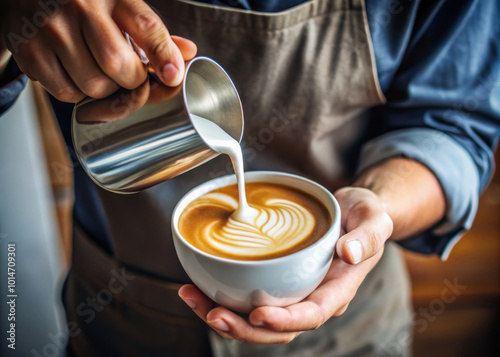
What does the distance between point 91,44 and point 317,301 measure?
317 mm

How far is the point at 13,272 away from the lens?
22.6 inches

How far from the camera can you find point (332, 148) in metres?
0.65

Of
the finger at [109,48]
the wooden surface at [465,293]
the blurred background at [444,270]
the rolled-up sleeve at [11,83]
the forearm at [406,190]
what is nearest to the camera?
the finger at [109,48]

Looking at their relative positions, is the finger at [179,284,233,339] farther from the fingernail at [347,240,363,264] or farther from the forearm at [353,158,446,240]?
the forearm at [353,158,446,240]

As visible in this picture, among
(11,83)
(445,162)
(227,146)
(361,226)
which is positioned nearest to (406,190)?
(445,162)

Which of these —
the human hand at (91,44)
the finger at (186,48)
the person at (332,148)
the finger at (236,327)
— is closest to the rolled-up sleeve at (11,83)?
the person at (332,148)

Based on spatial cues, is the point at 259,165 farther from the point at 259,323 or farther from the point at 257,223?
the point at 259,323

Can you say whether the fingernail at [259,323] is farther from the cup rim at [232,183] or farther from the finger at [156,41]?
the finger at [156,41]

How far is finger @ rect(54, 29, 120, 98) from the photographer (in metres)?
0.36

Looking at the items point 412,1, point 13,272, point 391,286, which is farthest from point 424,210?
point 13,272

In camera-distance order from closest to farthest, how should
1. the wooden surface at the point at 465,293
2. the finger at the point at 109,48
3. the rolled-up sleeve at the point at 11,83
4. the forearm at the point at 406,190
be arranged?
the finger at the point at 109,48 → the rolled-up sleeve at the point at 11,83 → the forearm at the point at 406,190 → the wooden surface at the point at 465,293

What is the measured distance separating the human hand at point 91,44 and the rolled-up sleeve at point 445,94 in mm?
347

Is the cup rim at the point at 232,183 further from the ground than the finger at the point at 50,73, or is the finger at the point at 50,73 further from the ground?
the finger at the point at 50,73

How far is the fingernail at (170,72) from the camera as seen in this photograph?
349 millimetres
